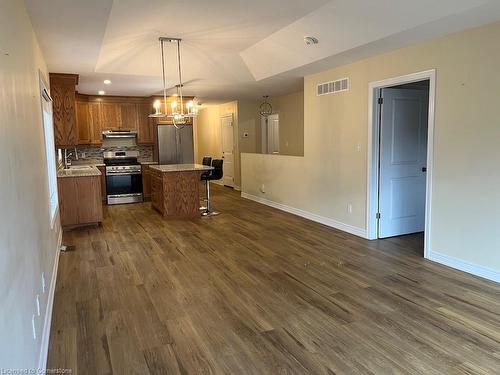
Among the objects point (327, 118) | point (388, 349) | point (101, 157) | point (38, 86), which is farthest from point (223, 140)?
point (388, 349)

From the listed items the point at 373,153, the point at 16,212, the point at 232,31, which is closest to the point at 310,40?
the point at 232,31

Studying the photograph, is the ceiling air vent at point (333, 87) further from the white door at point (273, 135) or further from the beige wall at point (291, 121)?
the white door at point (273, 135)

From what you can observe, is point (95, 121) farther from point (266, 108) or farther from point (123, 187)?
point (266, 108)

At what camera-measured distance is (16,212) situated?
1896 mm

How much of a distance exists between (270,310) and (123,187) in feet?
19.9

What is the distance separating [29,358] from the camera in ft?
6.07

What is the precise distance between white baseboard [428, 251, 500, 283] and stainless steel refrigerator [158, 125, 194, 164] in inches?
245

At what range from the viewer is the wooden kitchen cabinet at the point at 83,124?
26.5 ft

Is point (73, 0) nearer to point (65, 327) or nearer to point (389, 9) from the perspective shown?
point (65, 327)

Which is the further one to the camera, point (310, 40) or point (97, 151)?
point (97, 151)

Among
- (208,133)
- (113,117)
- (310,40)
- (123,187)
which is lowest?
(123,187)

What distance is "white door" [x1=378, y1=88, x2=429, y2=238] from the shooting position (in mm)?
4957

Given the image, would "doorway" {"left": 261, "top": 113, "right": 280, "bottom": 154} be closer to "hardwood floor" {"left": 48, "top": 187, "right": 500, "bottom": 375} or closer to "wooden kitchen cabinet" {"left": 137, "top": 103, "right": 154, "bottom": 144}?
"wooden kitchen cabinet" {"left": 137, "top": 103, "right": 154, "bottom": 144}

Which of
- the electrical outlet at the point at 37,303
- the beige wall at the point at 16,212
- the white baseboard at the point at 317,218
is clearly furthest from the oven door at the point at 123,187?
the electrical outlet at the point at 37,303
